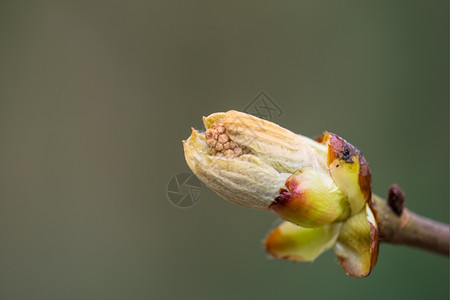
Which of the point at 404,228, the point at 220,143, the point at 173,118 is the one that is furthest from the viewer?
the point at 173,118

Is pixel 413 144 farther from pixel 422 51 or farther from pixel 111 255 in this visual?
pixel 111 255

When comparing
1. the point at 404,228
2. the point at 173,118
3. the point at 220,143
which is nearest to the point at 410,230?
the point at 404,228

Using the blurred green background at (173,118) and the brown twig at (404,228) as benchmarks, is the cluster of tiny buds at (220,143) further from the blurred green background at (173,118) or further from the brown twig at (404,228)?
the blurred green background at (173,118)

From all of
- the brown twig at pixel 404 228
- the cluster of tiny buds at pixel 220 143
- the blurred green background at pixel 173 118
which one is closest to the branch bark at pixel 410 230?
the brown twig at pixel 404 228

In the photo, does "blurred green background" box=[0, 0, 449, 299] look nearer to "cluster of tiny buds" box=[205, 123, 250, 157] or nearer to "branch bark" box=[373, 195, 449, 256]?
"branch bark" box=[373, 195, 449, 256]

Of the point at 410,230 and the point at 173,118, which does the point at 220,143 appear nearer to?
the point at 410,230

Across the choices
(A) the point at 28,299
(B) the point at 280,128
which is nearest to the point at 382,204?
(B) the point at 280,128

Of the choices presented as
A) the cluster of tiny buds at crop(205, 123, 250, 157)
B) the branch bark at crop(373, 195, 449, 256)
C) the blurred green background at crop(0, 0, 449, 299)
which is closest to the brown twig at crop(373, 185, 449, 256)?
the branch bark at crop(373, 195, 449, 256)
